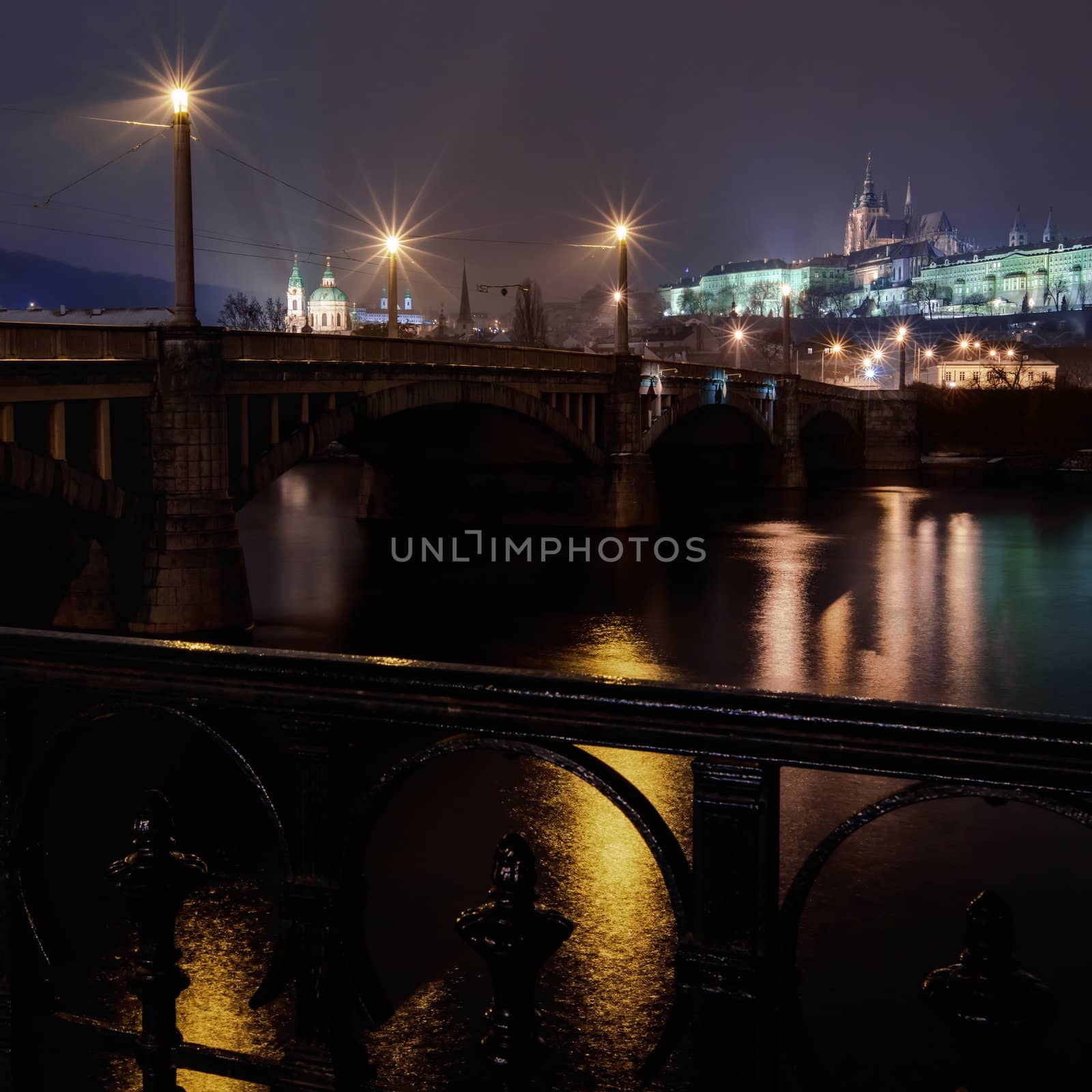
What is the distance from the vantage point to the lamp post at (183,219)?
21.5m

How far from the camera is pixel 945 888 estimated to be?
1049 cm

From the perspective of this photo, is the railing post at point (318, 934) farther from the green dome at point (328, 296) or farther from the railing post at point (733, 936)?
the green dome at point (328, 296)

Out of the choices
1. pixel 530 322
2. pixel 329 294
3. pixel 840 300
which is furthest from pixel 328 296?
pixel 840 300

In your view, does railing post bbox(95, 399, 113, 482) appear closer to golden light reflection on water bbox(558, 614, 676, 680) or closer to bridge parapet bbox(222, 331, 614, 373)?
bridge parapet bbox(222, 331, 614, 373)

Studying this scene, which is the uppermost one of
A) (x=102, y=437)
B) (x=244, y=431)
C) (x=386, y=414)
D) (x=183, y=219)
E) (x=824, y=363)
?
(x=824, y=363)

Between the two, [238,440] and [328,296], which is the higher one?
[328,296]

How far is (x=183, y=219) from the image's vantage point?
2170 centimetres

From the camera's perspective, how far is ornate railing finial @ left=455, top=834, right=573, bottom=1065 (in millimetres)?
1959

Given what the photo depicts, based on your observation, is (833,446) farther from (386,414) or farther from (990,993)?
(990,993)

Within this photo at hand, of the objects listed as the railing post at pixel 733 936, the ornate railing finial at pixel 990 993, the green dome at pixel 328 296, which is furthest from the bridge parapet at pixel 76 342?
the green dome at pixel 328 296

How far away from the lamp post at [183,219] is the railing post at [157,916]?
2034cm

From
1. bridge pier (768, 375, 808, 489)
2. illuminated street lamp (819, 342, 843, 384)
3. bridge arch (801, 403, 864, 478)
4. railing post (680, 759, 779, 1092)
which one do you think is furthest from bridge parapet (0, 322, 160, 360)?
illuminated street lamp (819, 342, 843, 384)

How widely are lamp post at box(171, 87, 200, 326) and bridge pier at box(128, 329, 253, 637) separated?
59 cm

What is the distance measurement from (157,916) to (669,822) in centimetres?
1087
